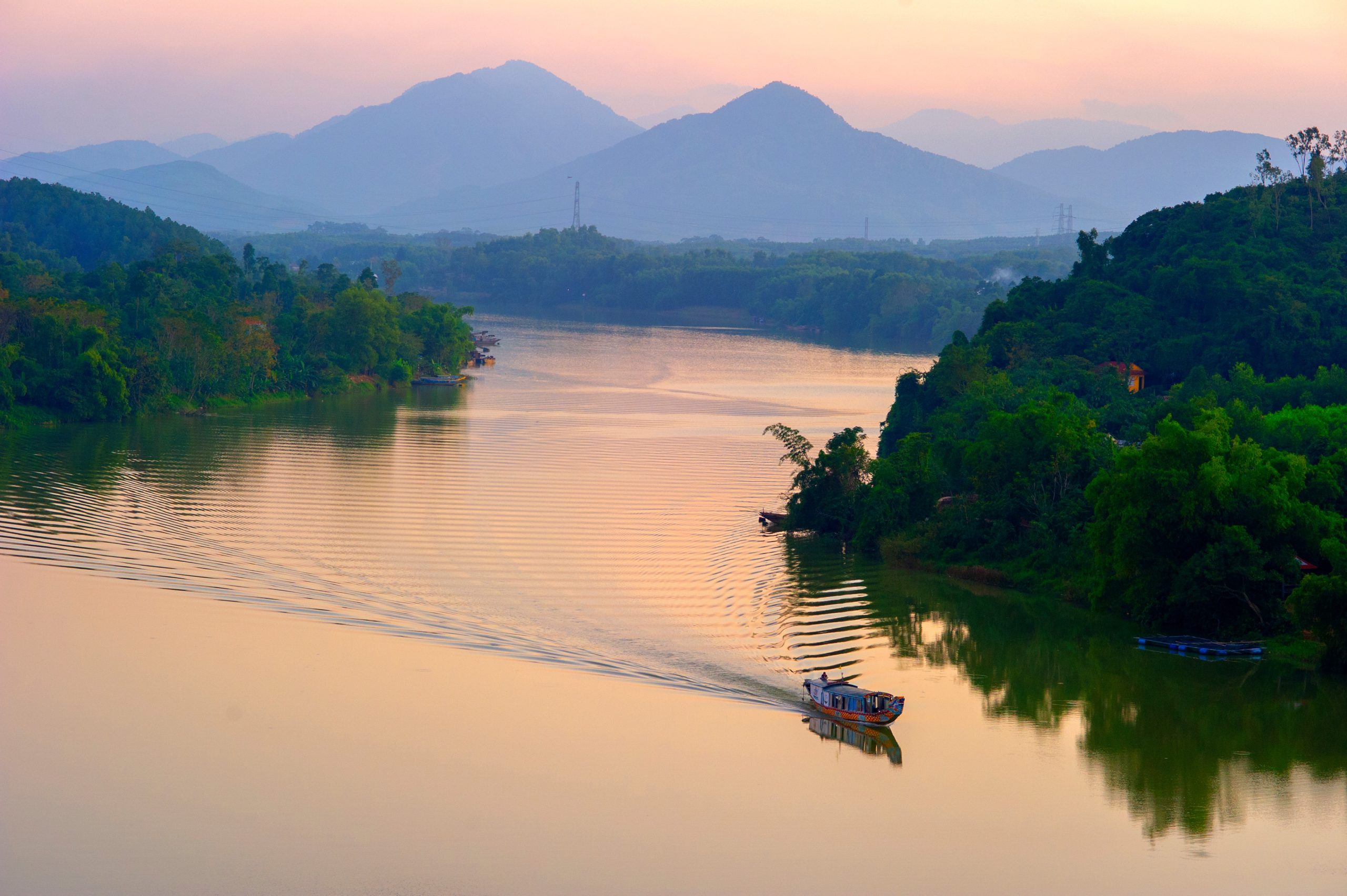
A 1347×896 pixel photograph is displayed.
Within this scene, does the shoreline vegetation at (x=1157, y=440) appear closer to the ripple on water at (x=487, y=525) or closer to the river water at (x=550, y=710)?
the river water at (x=550, y=710)

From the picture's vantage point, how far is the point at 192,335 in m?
47.8

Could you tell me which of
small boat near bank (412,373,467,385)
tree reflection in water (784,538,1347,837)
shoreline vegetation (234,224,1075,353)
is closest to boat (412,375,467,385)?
small boat near bank (412,373,467,385)

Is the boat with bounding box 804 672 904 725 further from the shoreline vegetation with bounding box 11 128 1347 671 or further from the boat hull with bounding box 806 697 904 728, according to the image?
the shoreline vegetation with bounding box 11 128 1347 671

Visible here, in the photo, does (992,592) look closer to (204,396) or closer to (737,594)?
(737,594)

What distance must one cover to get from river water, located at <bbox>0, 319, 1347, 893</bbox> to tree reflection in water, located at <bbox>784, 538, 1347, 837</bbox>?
65mm

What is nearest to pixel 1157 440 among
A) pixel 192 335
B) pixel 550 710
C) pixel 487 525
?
pixel 550 710

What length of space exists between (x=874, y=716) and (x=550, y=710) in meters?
4.26

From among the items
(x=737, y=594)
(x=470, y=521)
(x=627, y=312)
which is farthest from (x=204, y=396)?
(x=627, y=312)

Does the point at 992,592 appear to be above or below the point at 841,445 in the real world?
below

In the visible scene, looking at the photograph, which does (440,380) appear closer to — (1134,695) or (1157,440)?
(1157,440)

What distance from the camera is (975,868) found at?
14211mm

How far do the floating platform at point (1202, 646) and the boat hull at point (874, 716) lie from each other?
5879 mm

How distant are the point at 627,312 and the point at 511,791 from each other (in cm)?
9880

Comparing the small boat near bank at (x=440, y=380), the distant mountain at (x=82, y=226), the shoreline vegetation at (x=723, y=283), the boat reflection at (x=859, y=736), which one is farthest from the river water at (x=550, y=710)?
the distant mountain at (x=82, y=226)
